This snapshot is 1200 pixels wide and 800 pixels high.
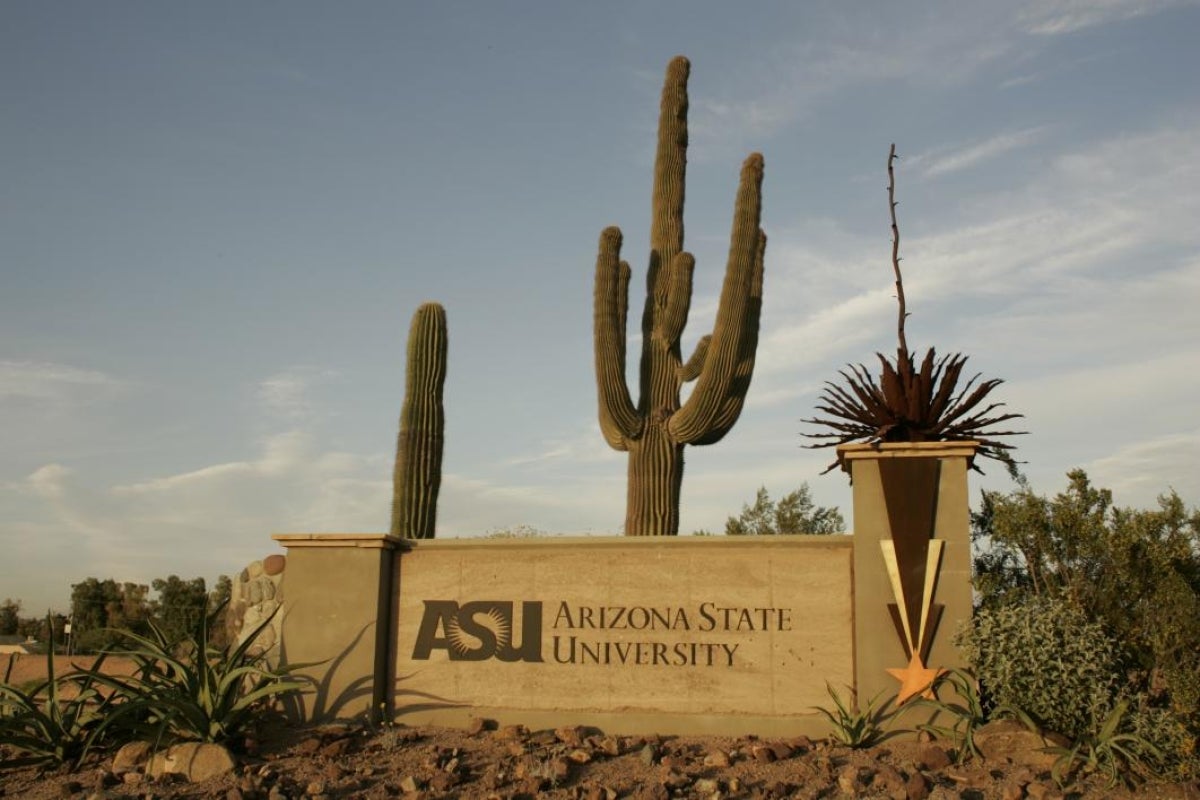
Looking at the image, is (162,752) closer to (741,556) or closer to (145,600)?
(741,556)

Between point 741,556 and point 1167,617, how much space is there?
4.31 m

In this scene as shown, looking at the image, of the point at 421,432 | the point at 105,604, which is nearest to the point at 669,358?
the point at 421,432

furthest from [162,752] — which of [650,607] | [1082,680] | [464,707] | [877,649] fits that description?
[1082,680]

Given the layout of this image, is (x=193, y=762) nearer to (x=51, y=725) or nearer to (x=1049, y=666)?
(x=51, y=725)

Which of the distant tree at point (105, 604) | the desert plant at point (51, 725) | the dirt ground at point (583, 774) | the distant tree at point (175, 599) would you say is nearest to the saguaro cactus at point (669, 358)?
the dirt ground at point (583, 774)

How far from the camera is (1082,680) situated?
9.73 m

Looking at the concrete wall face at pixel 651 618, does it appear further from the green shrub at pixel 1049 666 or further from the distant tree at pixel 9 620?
the distant tree at pixel 9 620

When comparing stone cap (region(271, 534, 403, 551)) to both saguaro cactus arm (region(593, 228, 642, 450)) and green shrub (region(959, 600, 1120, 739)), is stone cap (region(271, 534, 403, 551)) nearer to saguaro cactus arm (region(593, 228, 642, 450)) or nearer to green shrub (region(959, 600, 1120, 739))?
saguaro cactus arm (region(593, 228, 642, 450))

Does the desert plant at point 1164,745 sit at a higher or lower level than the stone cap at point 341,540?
lower

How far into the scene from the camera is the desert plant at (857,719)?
10.1 m

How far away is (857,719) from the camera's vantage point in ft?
33.2

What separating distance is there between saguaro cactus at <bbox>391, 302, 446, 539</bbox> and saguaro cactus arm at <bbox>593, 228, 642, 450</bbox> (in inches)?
97.2

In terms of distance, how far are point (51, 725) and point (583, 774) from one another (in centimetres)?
493

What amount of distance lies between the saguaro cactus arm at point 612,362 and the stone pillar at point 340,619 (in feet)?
16.5
